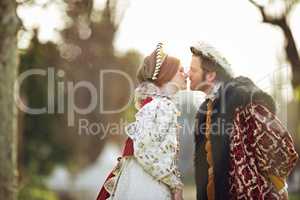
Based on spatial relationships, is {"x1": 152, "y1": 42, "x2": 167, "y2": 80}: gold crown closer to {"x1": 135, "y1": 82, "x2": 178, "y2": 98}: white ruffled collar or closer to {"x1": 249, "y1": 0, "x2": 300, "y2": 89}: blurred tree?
{"x1": 135, "y1": 82, "x2": 178, "y2": 98}: white ruffled collar

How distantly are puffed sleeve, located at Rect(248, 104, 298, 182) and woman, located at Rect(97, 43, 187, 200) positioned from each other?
559 millimetres

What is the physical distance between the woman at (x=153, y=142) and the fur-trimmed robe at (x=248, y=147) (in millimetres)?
322

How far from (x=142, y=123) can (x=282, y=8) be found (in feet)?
21.9

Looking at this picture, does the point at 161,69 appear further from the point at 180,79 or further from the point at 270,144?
the point at 270,144

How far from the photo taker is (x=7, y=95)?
7.68 metres

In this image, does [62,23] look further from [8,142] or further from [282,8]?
[8,142]

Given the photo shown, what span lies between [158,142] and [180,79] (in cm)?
49

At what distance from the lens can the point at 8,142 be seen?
7660 mm

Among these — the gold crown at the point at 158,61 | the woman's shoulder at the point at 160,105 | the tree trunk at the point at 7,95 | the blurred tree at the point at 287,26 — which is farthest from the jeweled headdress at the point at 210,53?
the blurred tree at the point at 287,26

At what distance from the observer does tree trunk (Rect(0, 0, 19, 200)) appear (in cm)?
760

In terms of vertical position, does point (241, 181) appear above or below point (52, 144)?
above

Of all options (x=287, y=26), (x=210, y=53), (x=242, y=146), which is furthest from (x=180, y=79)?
(x=287, y=26)

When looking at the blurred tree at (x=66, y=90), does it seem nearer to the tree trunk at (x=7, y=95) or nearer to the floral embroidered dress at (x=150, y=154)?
the tree trunk at (x=7, y=95)

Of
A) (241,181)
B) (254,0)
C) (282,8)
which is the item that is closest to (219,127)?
(241,181)
